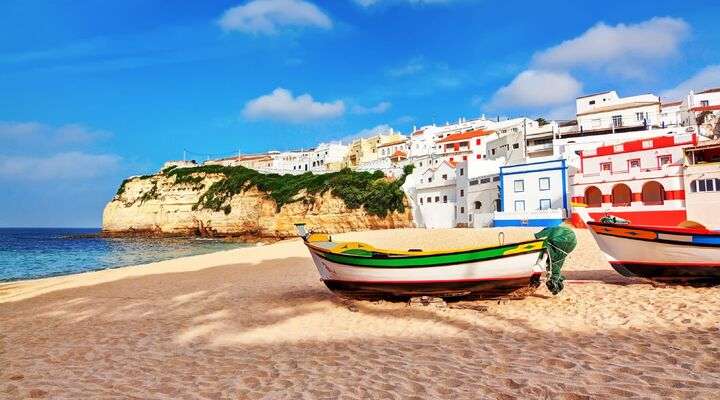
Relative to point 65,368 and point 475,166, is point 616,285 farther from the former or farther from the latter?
point 475,166

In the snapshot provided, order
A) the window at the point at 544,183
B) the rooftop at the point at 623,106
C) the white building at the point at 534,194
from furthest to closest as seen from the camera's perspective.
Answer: the rooftop at the point at 623,106
the window at the point at 544,183
the white building at the point at 534,194

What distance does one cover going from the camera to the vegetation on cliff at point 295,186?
49.6m

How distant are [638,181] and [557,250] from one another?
23.4 meters

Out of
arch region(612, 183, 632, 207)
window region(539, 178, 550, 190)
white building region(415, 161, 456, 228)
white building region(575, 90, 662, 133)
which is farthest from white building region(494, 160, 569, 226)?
white building region(575, 90, 662, 133)

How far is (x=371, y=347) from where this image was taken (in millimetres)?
6457

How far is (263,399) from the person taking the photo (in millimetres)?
4527

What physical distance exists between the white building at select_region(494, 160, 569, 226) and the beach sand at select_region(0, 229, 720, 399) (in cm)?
2137

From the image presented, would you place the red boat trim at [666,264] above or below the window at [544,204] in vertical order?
below

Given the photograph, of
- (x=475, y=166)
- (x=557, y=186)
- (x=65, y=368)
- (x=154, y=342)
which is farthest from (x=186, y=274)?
(x=475, y=166)

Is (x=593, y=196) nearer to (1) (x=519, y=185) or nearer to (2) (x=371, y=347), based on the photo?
(1) (x=519, y=185)

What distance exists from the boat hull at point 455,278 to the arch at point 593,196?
24.5 meters

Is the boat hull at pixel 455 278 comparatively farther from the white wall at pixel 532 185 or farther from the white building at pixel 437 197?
the white building at pixel 437 197

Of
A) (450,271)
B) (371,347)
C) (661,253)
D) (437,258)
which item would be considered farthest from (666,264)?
(371,347)

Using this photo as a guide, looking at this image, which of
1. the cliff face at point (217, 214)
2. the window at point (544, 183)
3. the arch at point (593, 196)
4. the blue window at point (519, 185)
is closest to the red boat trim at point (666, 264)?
the arch at point (593, 196)
